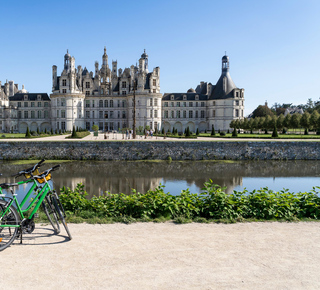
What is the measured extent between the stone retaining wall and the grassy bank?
1847cm

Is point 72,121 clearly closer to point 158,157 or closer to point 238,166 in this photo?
point 158,157

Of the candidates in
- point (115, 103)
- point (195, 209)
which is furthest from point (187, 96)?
point (195, 209)

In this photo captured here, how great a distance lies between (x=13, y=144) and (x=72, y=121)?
3010 centimetres

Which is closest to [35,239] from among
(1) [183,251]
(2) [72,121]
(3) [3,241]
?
(3) [3,241]

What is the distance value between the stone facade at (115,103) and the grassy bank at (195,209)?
47.1 meters

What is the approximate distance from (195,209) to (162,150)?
1923 centimetres

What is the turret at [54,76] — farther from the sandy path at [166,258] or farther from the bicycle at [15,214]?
the bicycle at [15,214]

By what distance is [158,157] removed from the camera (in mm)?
25438

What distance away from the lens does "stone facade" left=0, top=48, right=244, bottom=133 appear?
5416 centimetres

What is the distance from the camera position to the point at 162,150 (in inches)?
1005

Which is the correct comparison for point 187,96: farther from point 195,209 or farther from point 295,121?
point 195,209

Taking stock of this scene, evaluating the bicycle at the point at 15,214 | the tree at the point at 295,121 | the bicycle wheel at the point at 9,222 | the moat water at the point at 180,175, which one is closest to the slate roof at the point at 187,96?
the tree at the point at 295,121

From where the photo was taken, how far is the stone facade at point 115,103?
178 ft

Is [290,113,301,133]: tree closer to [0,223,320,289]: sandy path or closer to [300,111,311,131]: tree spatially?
[300,111,311,131]: tree
